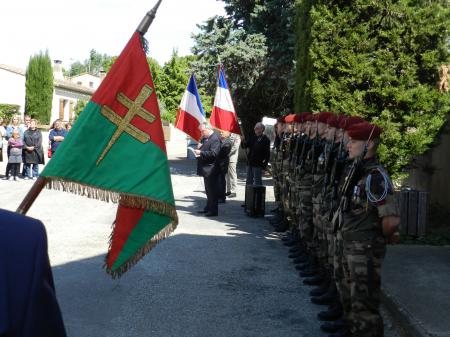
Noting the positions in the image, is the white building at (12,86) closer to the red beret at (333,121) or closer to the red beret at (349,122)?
the red beret at (333,121)

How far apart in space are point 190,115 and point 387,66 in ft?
12.5

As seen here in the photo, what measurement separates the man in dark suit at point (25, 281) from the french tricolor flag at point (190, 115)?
32.0 feet

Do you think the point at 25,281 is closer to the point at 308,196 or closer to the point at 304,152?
the point at 308,196

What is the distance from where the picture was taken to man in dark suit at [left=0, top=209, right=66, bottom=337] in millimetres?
1191

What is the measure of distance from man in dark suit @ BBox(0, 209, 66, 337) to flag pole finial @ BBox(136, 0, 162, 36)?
2489mm

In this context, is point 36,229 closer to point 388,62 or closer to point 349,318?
point 349,318

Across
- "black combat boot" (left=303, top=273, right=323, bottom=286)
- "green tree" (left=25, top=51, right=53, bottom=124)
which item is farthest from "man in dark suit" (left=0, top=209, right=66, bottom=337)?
"green tree" (left=25, top=51, right=53, bottom=124)

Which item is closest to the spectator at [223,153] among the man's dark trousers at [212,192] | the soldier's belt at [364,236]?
the man's dark trousers at [212,192]

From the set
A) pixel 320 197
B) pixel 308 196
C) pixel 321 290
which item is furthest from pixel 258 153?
pixel 321 290

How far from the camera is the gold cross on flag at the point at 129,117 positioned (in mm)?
3543

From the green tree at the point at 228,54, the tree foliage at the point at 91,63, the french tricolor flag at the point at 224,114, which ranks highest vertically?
the tree foliage at the point at 91,63

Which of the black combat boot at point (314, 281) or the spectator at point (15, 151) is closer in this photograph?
the black combat boot at point (314, 281)

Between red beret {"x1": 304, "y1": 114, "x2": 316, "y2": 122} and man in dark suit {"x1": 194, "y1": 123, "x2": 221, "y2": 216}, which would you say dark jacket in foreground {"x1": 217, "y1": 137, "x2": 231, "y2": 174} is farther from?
red beret {"x1": 304, "y1": 114, "x2": 316, "y2": 122}

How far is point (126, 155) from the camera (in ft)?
11.6
